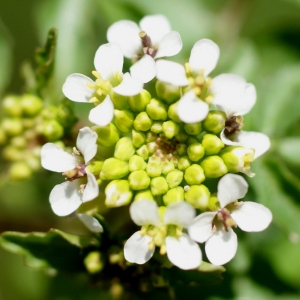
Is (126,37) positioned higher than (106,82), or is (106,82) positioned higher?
(126,37)

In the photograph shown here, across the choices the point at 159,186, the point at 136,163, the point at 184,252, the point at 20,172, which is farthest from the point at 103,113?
the point at 20,172

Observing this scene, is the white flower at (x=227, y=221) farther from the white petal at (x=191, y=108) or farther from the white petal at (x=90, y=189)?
the white petal at (x=90, y=189)

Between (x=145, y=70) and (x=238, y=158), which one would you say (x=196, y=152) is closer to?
(x=238, y=158)

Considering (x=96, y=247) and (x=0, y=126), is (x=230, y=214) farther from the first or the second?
(x=0, y=126)

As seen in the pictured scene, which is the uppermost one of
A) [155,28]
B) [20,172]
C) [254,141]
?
[155,28]

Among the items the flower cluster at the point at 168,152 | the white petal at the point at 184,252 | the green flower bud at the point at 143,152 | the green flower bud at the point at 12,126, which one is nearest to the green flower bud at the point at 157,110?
the flower cluster at the point at 168,152

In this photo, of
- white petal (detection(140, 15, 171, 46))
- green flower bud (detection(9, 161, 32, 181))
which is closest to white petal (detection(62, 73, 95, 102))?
white petal (detection(140, 15, 171, 46))

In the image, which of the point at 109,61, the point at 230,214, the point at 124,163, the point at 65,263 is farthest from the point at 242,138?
the point at 65,263
